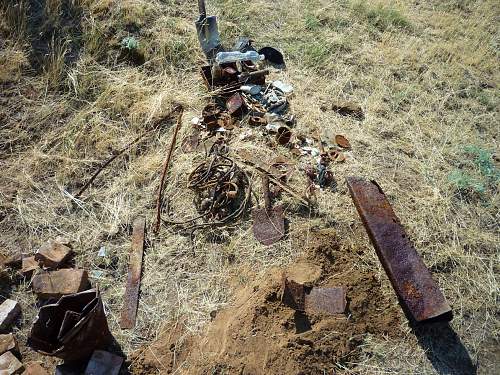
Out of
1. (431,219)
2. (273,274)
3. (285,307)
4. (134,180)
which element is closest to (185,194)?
(134,180)

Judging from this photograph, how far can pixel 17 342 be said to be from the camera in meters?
3.45

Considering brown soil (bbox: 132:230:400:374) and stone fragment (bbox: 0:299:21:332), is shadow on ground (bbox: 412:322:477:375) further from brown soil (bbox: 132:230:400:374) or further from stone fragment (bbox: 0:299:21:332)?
stone fragment (bbox: 0:299:21:332)

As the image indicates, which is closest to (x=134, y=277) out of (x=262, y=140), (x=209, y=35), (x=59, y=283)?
(x=59, y=283)

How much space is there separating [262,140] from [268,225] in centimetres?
115

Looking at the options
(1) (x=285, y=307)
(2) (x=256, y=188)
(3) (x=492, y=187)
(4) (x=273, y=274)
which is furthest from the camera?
(3) (x=492, y=187)

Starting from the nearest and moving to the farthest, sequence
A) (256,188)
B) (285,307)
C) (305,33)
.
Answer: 1. (285,307)
2. (256,188)
3. (305,33)

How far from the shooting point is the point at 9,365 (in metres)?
3.24

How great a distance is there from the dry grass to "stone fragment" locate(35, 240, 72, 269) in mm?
155

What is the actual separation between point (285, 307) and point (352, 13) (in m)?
4.98

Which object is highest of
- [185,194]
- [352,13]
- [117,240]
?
[352,13]

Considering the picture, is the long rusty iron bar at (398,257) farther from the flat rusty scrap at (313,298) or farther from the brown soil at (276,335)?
the flat rusty scrap at (313,298)

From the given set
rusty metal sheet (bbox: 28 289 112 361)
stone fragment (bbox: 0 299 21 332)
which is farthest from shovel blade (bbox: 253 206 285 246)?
stone fragment (bbox: 0 299 21 332)

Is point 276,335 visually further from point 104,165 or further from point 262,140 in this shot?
point 104,165

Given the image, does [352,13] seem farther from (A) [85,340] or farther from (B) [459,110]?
(A) [85,340]
